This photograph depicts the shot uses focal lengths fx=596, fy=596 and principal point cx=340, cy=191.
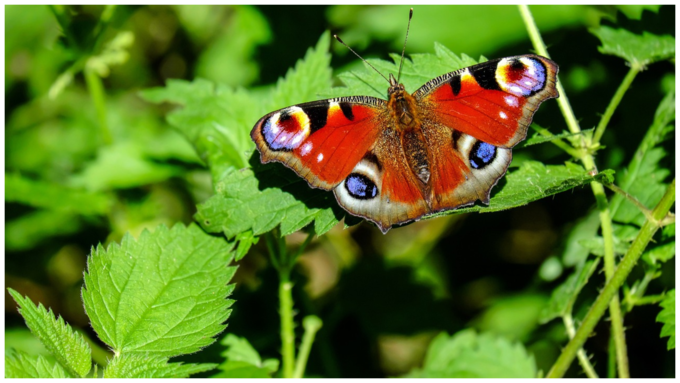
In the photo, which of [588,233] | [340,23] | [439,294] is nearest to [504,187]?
[588,233]

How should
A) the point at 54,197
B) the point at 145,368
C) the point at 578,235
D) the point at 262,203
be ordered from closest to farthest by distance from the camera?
the point at 145,368, the point at 262,203, the point at 578,235, the point at 54,197

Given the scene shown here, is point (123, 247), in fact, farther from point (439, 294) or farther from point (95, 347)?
point (439, 294)

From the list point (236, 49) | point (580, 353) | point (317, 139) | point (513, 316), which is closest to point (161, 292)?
point (317, 139)

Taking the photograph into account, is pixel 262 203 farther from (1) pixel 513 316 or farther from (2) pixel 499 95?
(1) pixel 513 316

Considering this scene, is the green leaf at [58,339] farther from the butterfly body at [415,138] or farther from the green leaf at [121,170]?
the green leaf at [121,170]

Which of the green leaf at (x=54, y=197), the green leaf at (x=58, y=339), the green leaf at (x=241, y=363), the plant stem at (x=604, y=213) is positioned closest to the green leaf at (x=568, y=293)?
the plant stem at (x=604, y=213)

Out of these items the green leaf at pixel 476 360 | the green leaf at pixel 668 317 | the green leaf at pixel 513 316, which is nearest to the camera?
the green leaf at pixel 668 317
